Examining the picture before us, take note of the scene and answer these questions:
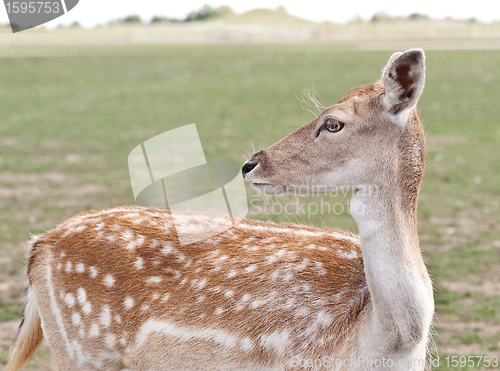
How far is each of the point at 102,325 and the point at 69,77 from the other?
2296 centimetres

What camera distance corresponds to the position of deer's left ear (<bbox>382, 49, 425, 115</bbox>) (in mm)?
2531

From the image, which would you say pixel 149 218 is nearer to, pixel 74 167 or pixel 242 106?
pixel 74 167

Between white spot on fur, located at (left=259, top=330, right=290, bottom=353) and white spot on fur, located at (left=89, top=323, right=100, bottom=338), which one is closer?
white spot on fur, located at (left=259, top=330, right=290, bottom=353)

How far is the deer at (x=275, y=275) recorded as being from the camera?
2.66 meters

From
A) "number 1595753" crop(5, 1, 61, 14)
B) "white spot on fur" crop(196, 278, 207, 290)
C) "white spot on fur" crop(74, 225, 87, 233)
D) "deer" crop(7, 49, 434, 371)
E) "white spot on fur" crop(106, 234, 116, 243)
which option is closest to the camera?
"deer" crop(7, 49, 434, 371)

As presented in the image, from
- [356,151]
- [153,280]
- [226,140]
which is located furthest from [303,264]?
[226,140]

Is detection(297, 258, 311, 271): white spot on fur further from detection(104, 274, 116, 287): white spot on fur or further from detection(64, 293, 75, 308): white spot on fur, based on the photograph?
detection(64, 293, 75, 308): white spot on fur

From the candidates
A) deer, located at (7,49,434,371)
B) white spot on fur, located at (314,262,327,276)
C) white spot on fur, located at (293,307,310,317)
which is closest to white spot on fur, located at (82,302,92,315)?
deer, located at (7,49,434,371)

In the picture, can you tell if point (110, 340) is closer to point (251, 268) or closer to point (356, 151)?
point (251, 268)

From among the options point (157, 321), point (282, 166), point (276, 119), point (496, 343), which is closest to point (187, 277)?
point (157, 321)

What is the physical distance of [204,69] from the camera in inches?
1107

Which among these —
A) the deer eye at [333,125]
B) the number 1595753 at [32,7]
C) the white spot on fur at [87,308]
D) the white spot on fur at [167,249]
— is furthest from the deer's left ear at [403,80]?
the number 1595753 at [32,7]

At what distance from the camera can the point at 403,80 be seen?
2.59 meters

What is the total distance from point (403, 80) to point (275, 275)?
47.7 inches
